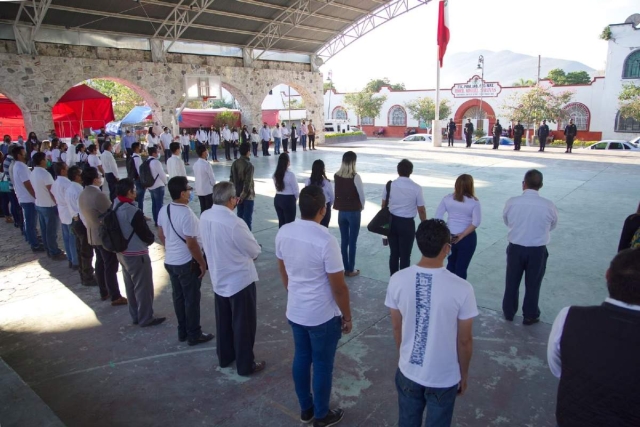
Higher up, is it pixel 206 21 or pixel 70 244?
pixel 206 21

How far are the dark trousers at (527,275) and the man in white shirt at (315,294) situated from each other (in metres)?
2.04

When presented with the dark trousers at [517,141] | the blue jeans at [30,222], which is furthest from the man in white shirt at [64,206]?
the dark trousers at [517,141]

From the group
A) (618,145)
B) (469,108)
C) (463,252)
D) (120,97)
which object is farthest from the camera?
(120,97)

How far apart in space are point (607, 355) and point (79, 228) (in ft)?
17.5

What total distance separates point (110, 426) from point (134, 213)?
1.88m

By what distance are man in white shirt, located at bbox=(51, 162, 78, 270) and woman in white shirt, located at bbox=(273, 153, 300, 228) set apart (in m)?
2.57

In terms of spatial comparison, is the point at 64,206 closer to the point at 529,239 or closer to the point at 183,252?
the point at 183,252

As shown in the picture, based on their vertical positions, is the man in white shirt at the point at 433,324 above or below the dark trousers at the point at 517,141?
below

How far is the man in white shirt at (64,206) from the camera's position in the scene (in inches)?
215

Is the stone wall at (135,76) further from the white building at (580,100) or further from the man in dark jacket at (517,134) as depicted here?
the white building at (580,100)

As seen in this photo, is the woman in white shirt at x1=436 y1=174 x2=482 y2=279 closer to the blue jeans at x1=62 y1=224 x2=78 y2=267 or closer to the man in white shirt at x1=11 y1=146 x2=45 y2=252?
the blue jeans at x1=62 y1=224 x2=78 y2=267

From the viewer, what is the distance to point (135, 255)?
4125mm

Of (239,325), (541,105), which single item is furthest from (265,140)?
(541,105)

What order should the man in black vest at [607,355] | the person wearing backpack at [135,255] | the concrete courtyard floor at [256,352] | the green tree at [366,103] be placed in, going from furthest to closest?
the green tree at [366,103]
the person wearing backpack at [135,255]
the concrete courtyard floor at [256,352]
the man in black vest at [607,355]
